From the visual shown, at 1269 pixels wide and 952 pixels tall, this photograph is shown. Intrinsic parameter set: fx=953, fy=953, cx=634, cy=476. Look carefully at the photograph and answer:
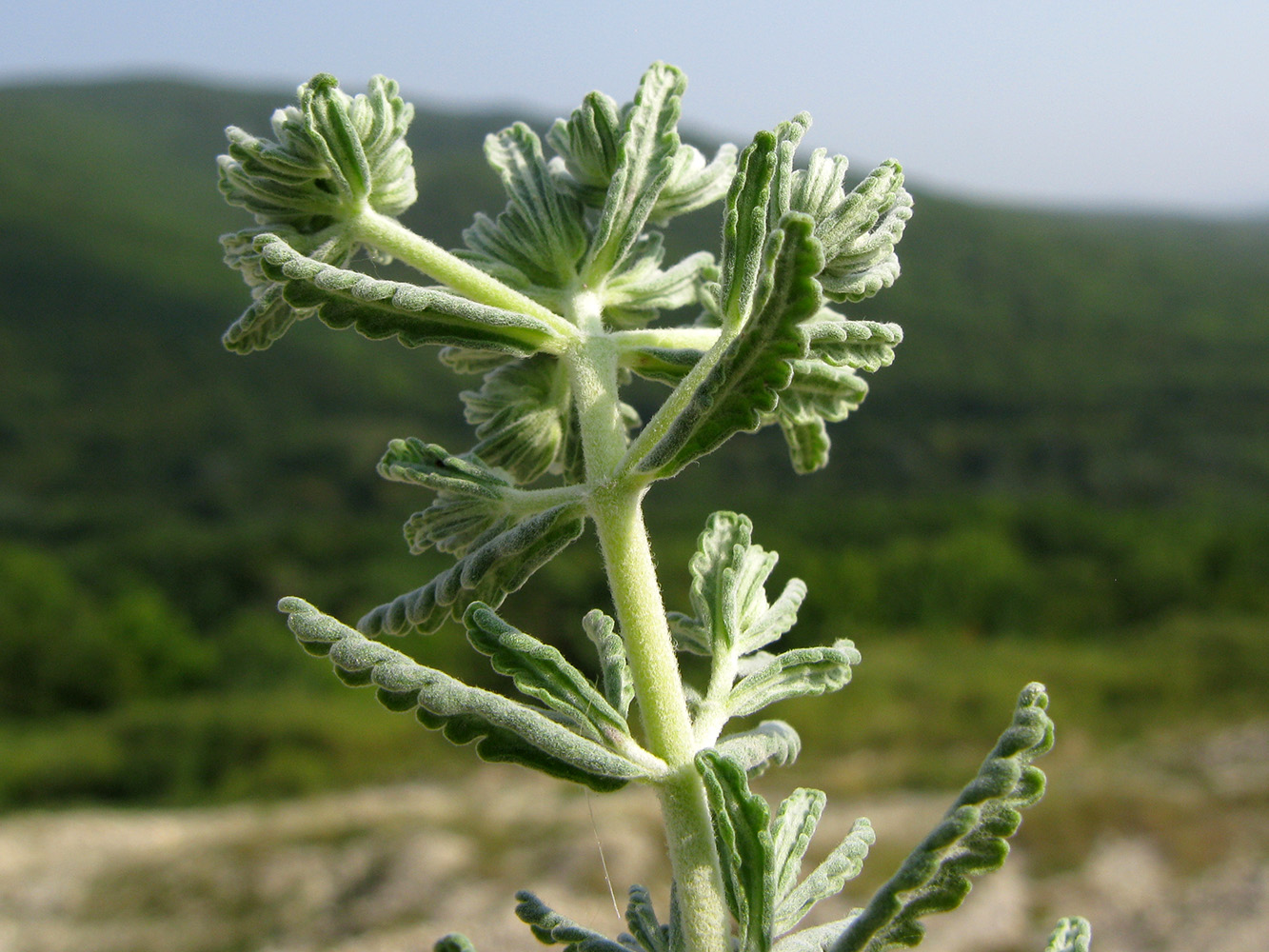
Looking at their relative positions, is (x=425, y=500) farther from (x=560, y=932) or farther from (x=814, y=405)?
(x=560, y=932)

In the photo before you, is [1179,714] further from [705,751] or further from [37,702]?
[37,702]

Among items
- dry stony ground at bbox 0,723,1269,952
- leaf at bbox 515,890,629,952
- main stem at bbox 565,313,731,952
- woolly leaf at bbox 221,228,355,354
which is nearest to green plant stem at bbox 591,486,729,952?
main stem at bbox 565,313,731,952

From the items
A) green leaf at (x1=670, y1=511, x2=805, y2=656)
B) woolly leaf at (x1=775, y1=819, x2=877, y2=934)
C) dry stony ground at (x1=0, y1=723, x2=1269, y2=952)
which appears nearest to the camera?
woolly leaf at (x1=775, y1=819, x2=877, y2=934)

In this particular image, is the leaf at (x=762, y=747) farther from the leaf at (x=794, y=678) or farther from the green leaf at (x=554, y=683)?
the green leaf at (x=554, y=683)

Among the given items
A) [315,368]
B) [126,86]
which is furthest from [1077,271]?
[126,86]

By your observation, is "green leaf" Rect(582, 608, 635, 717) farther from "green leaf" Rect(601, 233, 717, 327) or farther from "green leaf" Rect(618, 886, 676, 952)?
"green leaf" Rect(601, 233, 717, 327)

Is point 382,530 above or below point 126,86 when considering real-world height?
below
